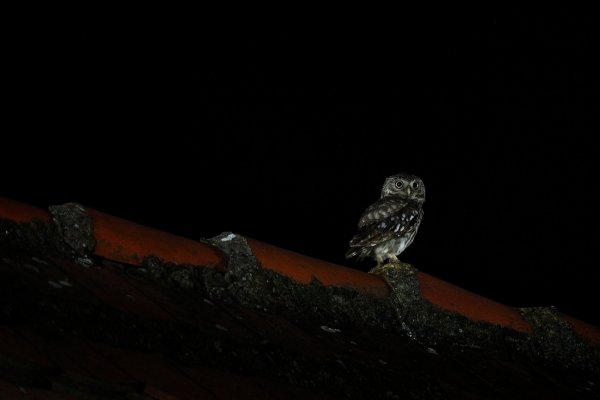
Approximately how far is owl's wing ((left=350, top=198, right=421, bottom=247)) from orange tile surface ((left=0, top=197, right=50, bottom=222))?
3.37m

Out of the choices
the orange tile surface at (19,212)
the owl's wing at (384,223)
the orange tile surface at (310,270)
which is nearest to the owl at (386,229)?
the owl's wing at (384,223)

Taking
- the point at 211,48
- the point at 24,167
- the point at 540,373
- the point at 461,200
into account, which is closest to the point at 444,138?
the point at 461,200

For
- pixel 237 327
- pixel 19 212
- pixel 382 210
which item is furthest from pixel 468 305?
pixel 382 210

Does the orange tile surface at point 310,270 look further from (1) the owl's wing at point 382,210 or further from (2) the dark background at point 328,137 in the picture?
(2) the dark background at point 328,137

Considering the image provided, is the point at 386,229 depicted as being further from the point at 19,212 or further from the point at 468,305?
the point at 19,212

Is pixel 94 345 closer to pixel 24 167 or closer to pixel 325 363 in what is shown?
pixel 325 363

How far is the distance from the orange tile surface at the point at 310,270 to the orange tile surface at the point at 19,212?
27.7 inches

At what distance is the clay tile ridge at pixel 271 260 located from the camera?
2.47 metres

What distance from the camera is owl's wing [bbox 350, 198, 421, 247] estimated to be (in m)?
5.64

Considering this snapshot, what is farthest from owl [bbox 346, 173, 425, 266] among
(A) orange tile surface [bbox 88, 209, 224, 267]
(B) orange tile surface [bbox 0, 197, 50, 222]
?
(B) orange tile surface [bbox 0, 197, 50, 222]

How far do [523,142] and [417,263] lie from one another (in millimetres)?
3292

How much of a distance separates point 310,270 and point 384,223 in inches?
115

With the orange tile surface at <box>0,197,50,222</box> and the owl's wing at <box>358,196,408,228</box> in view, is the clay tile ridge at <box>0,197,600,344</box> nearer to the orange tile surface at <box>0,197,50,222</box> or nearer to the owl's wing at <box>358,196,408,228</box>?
the orange tile surface at <box>0,197,50,222</box>

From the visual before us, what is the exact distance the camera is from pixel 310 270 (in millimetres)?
2861
